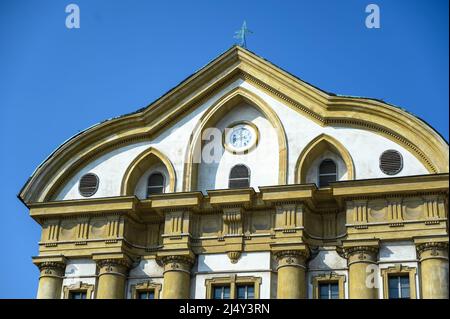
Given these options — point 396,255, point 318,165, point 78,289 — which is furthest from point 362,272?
point 78,289

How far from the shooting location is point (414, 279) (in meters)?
34.8

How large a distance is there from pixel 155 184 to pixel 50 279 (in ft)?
16.2

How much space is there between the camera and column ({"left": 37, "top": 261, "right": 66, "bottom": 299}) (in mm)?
37656

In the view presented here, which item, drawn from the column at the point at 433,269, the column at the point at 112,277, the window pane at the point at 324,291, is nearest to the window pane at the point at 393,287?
the column at the point at 433,269

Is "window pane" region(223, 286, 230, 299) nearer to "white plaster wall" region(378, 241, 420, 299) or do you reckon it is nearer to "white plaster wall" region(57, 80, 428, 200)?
"white plaster wall" region(57, 80, 428, 200)

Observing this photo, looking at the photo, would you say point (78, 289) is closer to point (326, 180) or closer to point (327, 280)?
point (327, 280)

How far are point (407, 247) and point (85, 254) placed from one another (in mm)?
10934

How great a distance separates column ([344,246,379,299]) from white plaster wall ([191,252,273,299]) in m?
2.72

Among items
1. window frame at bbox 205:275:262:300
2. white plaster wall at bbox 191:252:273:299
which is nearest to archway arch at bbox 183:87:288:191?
white plaster wall at bbox 191:252:273:299

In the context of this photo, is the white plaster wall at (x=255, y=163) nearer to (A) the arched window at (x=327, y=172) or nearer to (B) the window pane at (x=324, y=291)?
(A) the arched window at (x=327, y=172)

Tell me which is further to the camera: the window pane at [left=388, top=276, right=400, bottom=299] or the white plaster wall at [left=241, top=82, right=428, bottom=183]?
the white plaster wall at [left=241, top=82, right=428, bottom=183]

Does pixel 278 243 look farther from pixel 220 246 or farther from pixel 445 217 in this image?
pixel 445 217
